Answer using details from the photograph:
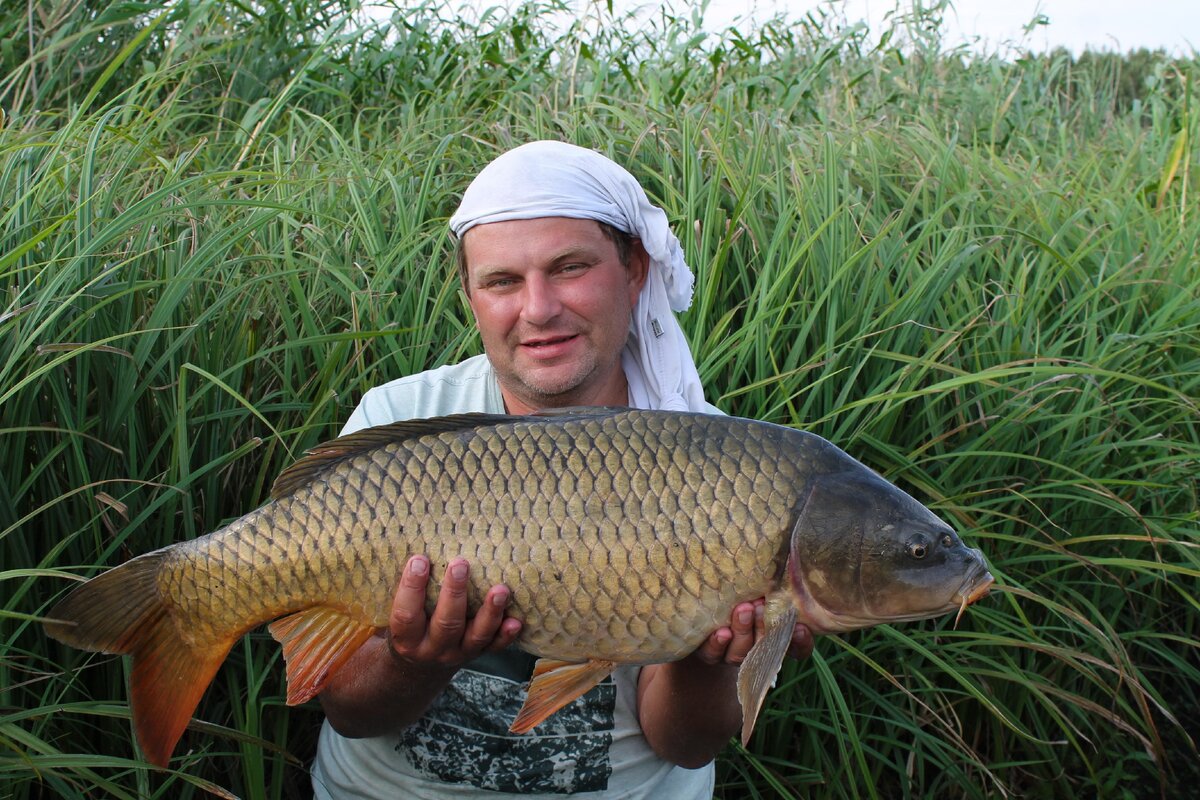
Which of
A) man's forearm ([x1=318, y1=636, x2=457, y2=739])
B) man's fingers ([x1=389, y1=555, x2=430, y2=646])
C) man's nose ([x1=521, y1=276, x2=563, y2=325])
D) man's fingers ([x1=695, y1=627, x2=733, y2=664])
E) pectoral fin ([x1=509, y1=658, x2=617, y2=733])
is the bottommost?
man's forearm ([x1=318, y1=636, x2=457, y2=739])

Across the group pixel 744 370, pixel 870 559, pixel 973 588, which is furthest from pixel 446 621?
pixel 744 370

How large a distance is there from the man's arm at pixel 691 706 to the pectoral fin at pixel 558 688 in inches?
7.0

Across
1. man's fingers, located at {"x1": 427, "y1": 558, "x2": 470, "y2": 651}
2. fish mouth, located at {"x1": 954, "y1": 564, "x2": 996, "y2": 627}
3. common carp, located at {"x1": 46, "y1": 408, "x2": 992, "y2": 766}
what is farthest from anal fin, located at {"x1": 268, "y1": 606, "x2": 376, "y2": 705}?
fish mouth, located at {"x1": 954, "y1": 564, "x2": 996, "y2": 627}

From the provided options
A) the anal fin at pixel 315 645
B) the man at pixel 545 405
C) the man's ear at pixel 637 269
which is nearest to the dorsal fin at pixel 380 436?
the anal fin at pixel 315 645

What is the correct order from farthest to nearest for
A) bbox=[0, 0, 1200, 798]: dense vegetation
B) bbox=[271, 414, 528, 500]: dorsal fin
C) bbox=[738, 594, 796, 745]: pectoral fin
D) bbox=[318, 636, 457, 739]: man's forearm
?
bbox=[0, 0, 1200, 798]: dense vegetation → bbox=[318, 636, 457, 739]: man's forearm → bbox=[271, 414, 528, 500]: dorsal fin → bbox=[738, 594, 796, 745]: pectoral fin

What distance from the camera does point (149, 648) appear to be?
5.49 ft

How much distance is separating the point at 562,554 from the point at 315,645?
412 mm

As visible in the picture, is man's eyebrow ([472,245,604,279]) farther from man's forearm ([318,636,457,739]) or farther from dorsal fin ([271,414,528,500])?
A: man's forearm ([318,636,457,739])

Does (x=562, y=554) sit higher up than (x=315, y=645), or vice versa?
(x=562, y=554)

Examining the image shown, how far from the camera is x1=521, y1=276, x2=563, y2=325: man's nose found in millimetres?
2043

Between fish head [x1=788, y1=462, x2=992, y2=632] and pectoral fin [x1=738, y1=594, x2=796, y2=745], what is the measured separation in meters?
0.03

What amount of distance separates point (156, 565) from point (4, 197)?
1303mm

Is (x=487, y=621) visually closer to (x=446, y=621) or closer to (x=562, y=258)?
(x=446, y=621)

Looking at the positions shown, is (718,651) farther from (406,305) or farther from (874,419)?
(406,305)
